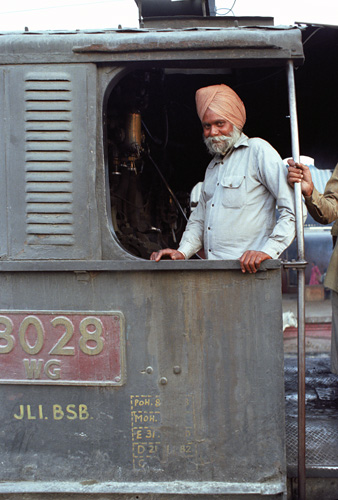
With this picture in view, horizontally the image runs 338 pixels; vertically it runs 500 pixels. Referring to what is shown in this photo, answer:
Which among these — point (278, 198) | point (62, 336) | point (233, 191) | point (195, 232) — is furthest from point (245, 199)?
point (62, 336)

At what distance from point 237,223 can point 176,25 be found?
3.63 ft

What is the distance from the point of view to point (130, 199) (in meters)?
3.45

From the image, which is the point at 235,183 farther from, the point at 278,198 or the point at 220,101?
the point at 220,101

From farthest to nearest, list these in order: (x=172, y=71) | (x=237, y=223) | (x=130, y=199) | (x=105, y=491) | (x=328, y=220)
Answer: (x=130, y=199), (x=172, y=71), (x=328, y=220), (x=237, y=223), (x=105, y=491)

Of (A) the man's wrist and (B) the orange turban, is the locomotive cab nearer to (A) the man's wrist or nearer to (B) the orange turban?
(B) the orange turban

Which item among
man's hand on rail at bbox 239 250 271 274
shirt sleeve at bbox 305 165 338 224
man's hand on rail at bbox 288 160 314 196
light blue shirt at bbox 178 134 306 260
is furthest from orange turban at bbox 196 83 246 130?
man's hand on rail at bbox 239 250 271 274

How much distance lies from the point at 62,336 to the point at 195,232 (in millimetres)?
969

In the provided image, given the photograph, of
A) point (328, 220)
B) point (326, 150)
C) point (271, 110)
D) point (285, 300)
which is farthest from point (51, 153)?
point (285, 300)

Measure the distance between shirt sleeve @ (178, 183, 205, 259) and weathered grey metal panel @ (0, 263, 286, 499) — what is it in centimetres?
52

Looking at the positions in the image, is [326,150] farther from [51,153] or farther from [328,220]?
[51,153]

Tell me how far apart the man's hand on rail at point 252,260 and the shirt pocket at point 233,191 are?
1.33 feet

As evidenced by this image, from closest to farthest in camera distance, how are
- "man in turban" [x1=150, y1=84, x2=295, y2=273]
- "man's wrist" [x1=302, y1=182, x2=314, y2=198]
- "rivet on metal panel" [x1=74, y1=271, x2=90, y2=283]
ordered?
"rivet on metal panel" [x1=74, y1=271, x2=90, y2=283] < "man's wrist" [x1=302, y1=182, x2=314, y2=198] < "man in turban" [x1=150, y1=84, x2=295, y2=273]

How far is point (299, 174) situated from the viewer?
6.73 ft

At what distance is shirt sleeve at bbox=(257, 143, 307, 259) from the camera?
204 centimetres
